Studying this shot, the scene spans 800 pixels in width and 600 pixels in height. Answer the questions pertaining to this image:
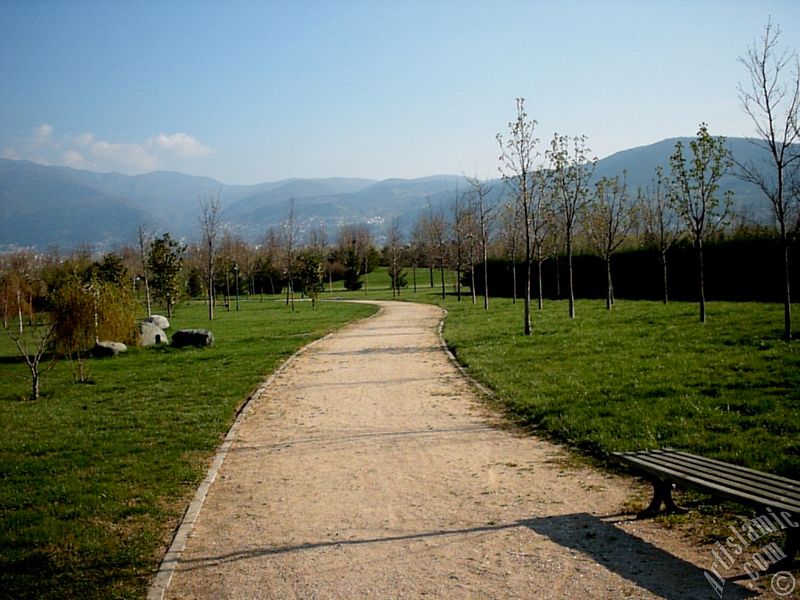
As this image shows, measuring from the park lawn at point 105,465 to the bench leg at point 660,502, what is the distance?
4501mm

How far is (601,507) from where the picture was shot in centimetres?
653

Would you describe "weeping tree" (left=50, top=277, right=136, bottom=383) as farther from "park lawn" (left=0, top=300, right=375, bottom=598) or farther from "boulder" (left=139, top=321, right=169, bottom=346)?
"park lawn" (left=0, top=300, right=375, bottom=598)

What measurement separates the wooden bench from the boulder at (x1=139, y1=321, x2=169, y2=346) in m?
21.5

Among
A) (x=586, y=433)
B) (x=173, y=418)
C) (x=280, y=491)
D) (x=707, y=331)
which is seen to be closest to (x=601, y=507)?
(x=586, y=433)

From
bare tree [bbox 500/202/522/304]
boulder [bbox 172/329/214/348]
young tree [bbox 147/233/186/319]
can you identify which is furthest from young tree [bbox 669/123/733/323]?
young tree [bbox 147/233/186/319]

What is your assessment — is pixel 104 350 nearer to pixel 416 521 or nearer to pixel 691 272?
pixel 416 521

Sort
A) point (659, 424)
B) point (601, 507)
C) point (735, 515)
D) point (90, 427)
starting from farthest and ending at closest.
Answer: point (90, 427)
point (659, 424)
point (601, 507)
point (735, 515)

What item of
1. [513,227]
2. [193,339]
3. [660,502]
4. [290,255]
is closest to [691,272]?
[513,227]

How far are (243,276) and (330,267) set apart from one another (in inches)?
560

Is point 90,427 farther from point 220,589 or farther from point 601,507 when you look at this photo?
point 601,507

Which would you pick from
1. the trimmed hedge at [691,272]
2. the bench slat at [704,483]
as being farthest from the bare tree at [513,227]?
the bench slat at [704,483]

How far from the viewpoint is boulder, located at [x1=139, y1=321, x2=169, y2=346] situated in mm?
24655

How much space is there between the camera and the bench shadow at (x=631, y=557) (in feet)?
15.3

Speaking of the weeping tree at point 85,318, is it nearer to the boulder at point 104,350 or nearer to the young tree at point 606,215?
the boulder at point 104,350
